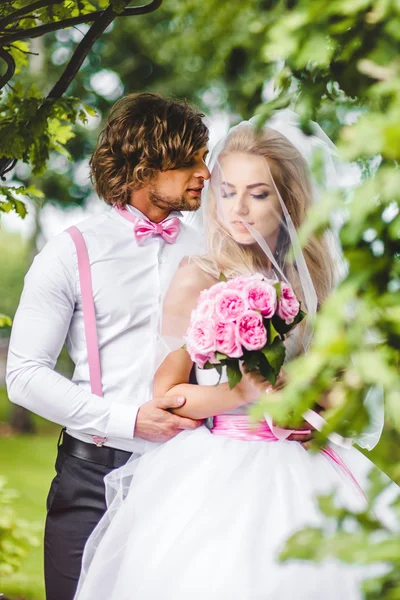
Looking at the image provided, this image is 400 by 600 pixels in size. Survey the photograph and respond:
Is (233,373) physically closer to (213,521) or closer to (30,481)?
(213,521)

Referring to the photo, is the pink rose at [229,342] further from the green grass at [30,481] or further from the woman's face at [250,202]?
the green grass at [30,481]

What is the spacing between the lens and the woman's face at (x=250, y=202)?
2.82m

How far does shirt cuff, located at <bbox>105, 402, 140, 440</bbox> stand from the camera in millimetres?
2854

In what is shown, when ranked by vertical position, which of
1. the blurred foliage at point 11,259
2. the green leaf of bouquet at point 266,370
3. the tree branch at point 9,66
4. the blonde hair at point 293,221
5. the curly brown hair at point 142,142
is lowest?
the blurred foliage at point 11,259

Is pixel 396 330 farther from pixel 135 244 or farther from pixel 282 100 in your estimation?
pixel 135 244

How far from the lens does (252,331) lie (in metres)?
2.35

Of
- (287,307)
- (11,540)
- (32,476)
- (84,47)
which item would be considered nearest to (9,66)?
(84,47)

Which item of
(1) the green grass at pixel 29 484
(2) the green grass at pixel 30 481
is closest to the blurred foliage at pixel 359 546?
(2) the green grass at pixel 30 481

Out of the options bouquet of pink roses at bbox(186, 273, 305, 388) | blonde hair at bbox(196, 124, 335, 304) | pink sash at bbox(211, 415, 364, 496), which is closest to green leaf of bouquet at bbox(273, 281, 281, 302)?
bouquet of pink roses at bbox(186, 273, 305, 388)

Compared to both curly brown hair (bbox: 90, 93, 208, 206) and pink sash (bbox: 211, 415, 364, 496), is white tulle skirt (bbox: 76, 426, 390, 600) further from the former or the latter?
curly brown hair (bbox: 90, 93, 208, 206)

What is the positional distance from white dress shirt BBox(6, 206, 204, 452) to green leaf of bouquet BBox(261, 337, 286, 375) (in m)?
0.61

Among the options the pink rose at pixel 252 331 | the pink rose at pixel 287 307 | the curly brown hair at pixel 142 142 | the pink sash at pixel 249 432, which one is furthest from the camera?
the curly brown hair at pixel 142 142

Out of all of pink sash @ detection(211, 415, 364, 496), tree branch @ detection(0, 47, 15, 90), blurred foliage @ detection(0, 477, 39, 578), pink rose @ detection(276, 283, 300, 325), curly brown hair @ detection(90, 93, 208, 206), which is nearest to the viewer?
pink rose @ detection(276, 283, 300, 325)

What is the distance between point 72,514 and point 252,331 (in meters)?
1.17
